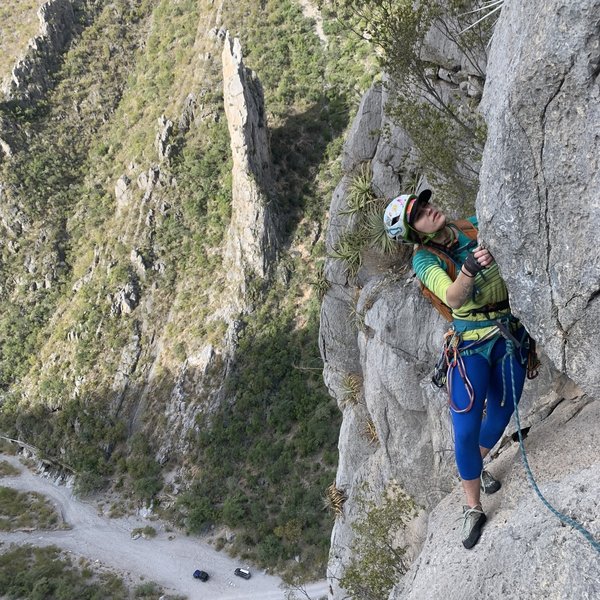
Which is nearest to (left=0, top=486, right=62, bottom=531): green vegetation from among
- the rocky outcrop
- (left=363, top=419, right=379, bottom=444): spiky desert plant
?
(left=363, top=419, right=379, bottom=444): spiky desert plant

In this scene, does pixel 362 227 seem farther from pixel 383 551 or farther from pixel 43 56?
pixel 43 56

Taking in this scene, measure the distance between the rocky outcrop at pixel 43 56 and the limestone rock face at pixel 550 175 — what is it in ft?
189

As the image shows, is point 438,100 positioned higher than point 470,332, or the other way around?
point 438,100

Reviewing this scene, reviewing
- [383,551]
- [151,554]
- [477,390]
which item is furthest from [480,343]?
[151,554]

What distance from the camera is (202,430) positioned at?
35.0 m

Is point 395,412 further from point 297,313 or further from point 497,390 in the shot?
point 297,313

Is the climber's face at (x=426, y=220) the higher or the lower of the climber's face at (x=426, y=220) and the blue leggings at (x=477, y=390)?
the higher

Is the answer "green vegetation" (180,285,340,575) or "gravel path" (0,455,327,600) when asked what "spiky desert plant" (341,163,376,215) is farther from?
"gravel path" (0,455,327,600)

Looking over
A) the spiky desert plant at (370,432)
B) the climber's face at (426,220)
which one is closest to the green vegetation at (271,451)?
the spiky desert plant at (370,432)

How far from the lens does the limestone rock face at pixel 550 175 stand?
11.4ft

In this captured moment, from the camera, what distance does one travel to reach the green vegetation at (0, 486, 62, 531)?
34312 millimetres

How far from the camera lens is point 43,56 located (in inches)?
1969

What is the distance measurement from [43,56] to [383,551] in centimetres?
6043

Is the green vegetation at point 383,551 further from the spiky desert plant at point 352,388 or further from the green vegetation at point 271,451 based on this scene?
the green vegetation at point 271,451
